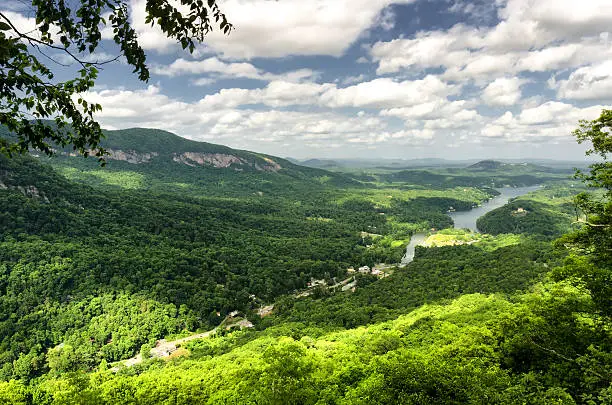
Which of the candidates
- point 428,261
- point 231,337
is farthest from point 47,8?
point 428,261

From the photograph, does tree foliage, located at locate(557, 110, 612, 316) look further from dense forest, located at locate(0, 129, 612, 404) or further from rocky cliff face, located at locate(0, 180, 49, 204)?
rocky cliff face, located at locate(0, 180, 49, 204)

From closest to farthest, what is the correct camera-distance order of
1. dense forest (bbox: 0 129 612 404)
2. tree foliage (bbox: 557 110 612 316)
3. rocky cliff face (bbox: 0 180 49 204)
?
tree foliage (bbox: 557 110 612 316) < dense forest (bbox: 0 129 612 404) < rocky cliff face (bbox: 0 180 49 204)

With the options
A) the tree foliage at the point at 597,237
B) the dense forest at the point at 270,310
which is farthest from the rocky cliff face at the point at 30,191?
the tree foliage at the point at 597,237

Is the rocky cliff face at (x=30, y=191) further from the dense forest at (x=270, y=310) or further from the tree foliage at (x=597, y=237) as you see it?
the tree foliage at (x=597, y=237)

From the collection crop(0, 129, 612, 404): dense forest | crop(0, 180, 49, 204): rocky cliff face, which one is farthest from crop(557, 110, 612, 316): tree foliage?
crop(0, 180, 49, 204): rocky cliff face

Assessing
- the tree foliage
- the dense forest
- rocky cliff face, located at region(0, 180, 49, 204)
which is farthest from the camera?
rocky cliff face, located at region(0, 180, 49, 204)

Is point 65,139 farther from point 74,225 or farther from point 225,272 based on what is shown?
point 74,225

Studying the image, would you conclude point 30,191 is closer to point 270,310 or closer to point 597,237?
point 270,310

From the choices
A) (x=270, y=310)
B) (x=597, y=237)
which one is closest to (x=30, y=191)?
(x=270, y=310)
